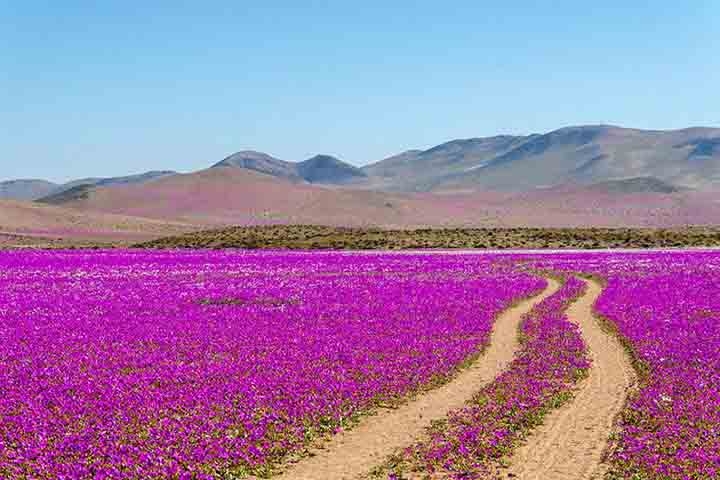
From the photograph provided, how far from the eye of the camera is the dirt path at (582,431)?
12562 millimetres

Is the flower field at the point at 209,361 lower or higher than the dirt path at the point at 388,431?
higher

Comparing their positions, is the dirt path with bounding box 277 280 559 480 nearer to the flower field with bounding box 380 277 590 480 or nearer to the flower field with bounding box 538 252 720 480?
the flower field with bounding box 380 277 590 480

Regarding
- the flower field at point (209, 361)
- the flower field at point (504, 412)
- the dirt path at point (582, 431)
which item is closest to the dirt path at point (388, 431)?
Answer: the flower field at point (504, 412)

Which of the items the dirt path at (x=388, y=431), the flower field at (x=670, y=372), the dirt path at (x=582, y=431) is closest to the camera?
the dirt path at (x=582, y=431)

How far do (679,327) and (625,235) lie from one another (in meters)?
63.8

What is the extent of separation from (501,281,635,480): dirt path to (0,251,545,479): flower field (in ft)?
10.7

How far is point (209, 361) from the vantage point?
64.3 feet

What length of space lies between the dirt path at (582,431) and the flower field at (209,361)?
3247mm

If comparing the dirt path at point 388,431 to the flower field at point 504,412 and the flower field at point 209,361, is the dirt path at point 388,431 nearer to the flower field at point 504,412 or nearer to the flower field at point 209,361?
the flower field at point 504,412

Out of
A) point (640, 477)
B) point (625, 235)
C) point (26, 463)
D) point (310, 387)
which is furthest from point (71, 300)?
point (625, 235)

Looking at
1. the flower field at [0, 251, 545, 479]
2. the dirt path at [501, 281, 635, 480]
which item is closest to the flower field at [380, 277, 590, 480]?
the dirt path at [501, 281, 635, 480]

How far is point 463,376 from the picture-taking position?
62.3 ft

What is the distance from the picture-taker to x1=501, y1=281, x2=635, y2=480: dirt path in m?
12.6

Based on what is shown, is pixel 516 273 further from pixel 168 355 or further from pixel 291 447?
pixel 291 447
